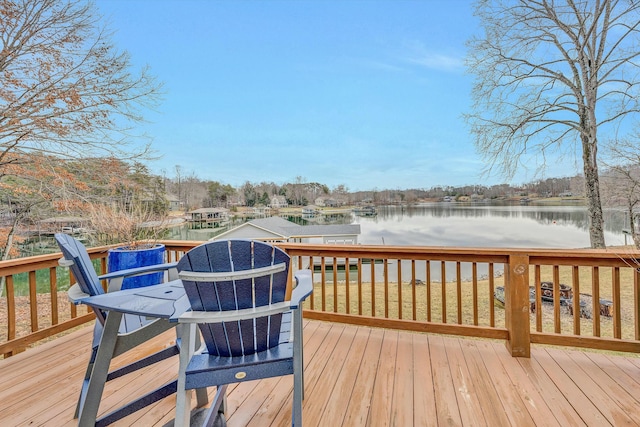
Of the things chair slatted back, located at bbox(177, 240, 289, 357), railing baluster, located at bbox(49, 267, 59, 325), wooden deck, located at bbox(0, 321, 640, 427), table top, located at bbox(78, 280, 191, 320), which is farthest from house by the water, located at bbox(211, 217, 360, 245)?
chair slatted back, located at bbox(177, 240, 289, 357)

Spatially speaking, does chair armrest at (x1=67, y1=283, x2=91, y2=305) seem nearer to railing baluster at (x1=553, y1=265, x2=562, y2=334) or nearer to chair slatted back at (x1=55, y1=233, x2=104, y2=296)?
chair slatted back at (x1=55, y1=233, x2=104, y2=296)

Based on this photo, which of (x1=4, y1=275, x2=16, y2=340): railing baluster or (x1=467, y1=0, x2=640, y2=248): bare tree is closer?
(x1=4, y1=275, x2=16, y2=340): railing baluster

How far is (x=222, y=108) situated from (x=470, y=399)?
38.4ft

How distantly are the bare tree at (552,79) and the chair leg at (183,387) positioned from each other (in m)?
7.43

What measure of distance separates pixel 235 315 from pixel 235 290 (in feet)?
0.36

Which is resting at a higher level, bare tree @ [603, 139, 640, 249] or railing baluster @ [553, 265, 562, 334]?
bare tree @ [603, 139, 640, 249]

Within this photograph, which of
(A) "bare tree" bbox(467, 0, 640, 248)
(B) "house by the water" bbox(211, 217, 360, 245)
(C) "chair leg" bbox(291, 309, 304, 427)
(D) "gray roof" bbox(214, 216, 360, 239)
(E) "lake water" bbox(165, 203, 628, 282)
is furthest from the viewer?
(D) "gray roof" bbox(214, 216, 360, 239)

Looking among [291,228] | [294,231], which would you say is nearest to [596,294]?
[294,231]

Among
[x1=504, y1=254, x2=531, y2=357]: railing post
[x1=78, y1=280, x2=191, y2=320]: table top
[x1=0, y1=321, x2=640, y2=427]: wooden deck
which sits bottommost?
[x1=0, y1=321, x2=640, y2=427]: wooden deck

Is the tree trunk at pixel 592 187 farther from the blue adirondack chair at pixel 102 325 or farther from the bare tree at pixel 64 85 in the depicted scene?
the bare tree at pixel 64 85

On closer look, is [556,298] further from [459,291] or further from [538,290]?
[459,291]

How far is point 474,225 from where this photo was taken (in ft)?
22.6

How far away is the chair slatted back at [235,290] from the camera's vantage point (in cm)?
131

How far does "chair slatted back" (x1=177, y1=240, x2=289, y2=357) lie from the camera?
1.31 meters
